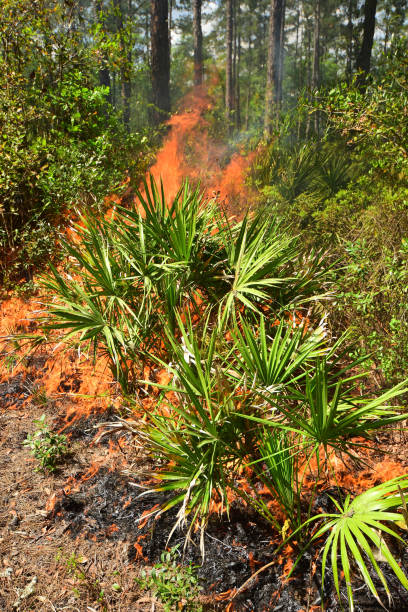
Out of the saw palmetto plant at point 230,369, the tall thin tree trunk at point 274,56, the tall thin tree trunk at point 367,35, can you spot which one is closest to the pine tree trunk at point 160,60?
the tall thin tree trunk at point 274,56

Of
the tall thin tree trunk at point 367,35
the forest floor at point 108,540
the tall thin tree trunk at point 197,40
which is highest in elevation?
the tall thin tree trunk at point 197,40

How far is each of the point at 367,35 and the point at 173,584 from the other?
9.47m

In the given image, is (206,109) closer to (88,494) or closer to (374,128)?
(374,128)

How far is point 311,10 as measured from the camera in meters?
11.4

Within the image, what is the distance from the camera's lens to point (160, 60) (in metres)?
9.73

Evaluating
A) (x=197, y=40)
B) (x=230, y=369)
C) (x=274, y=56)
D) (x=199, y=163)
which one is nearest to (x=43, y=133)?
(x=199, y=163)

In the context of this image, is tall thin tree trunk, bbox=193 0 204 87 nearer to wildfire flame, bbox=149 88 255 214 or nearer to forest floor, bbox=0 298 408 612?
wildfire flame, bbox=149 88 255 214

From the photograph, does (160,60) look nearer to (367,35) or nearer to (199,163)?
(199,163)

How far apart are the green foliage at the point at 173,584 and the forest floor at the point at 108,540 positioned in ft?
0.17

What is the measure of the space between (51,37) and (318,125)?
4.55 metres

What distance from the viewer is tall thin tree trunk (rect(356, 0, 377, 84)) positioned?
7.94 m

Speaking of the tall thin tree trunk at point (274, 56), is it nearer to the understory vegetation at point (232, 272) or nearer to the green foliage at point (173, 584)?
the understory vegetation at point (232, 272)

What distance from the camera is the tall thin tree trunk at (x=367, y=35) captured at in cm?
794

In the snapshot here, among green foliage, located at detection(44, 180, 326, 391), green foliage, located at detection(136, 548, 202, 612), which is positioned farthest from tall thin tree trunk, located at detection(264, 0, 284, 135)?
green foliage, located at detection(136, 548, 202, 612)
